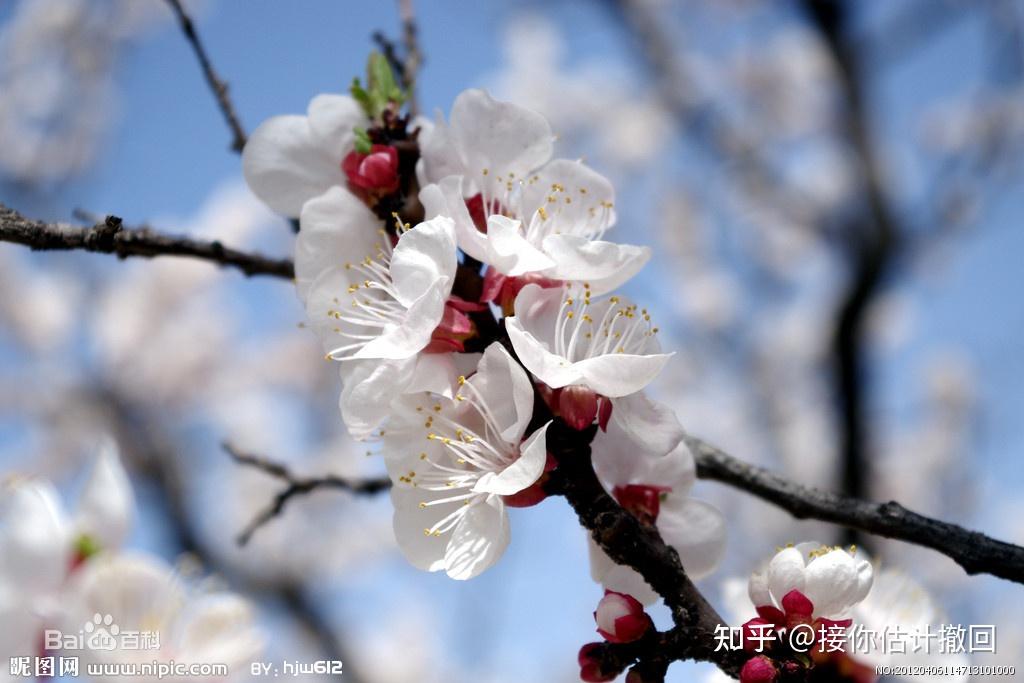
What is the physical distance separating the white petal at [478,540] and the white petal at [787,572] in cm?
27

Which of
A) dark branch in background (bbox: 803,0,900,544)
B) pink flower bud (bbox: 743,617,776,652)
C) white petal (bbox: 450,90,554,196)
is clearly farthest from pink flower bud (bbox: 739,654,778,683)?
dark branch in background (bbox: 803,0,900,544)

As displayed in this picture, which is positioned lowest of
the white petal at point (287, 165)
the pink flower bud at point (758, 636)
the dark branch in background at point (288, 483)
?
the pink flower bud at point (758, 636)

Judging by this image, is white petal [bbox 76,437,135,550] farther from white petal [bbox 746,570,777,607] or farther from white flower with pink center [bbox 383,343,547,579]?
white petal [bbox 746,570,777,607]

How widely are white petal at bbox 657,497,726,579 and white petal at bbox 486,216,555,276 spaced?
13.9 inches

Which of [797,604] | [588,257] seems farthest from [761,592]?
[588,257]

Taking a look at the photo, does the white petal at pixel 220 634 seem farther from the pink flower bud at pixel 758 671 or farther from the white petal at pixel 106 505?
the pink flower bud at pixel 758 671

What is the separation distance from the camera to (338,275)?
0.98 meters

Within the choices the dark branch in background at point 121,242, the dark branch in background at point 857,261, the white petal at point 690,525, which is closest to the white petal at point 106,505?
the dark branch in background at point 121,242

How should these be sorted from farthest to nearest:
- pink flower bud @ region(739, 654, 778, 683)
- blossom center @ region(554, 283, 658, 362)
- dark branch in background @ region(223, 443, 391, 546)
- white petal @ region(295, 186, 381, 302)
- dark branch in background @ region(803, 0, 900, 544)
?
dark branch in background @ region(803, 0, 900, 544) → dark branch in background @ region(223, 443, 391, 546) → white petal @ region(295, 186, 381, 302) → blossom center @ region(554, 283, 658, 362) → pink flower bud @ region(739, 654, 778, 683)

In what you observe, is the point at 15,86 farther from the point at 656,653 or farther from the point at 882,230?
the point at 656,653

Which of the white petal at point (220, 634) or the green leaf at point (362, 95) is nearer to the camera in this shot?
the white petal at point (220, 634)

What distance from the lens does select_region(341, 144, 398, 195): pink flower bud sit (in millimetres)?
1018

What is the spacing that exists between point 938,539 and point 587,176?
564 mm

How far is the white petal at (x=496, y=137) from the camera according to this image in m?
1.01
